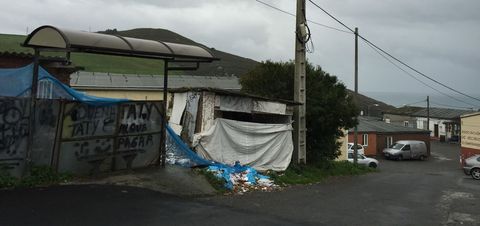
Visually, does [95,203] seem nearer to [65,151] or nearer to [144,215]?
[144,215]

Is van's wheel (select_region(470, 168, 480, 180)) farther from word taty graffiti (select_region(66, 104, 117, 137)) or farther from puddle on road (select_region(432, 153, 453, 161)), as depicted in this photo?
puddle on road (select_region(432, 153, 453, 161))

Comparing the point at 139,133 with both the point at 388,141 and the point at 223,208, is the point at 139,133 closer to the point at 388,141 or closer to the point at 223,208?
the point at 223,208

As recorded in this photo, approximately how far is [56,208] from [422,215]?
7.83 metres

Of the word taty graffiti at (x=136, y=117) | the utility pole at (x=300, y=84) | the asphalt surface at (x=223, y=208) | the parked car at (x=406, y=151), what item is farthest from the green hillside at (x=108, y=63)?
the asphalt surface at (x=223, y=208)

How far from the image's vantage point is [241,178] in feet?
47.2

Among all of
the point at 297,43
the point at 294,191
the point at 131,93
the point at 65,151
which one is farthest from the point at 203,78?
the point at 65,151

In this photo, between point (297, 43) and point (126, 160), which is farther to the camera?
point (297, 43)

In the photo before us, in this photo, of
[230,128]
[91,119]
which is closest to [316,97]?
[230,128]

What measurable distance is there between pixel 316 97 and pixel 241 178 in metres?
8.05

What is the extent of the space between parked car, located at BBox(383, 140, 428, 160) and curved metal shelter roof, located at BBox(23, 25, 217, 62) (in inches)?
1747

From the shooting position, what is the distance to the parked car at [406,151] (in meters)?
53.0

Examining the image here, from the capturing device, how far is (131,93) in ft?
116

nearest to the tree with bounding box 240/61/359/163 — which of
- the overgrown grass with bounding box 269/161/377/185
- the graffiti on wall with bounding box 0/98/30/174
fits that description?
the overgrown grass with bounding box 269/161/377/185

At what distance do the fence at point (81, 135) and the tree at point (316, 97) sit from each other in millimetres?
9398
